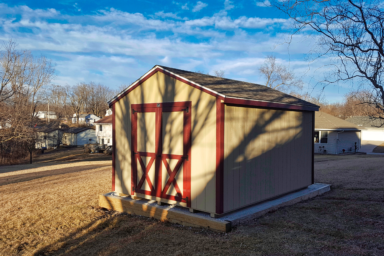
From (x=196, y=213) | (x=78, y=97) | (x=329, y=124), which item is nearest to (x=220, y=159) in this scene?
(x=196, y=213)

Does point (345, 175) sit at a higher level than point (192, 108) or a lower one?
lower

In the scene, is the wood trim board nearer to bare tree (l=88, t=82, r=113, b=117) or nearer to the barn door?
the barn door

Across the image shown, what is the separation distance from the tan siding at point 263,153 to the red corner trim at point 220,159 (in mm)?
129

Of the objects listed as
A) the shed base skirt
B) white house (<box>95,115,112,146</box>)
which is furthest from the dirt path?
white house (<box>95,115,112,146</box>)

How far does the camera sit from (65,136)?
52.2 meters

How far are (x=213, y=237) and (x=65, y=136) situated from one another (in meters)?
52.1

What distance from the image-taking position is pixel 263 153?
674cm

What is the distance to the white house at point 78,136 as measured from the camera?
169ft

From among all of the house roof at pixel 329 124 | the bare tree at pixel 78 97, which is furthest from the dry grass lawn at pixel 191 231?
the bare tree at pixel 78 97

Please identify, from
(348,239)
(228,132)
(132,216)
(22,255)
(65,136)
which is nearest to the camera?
(348,239)

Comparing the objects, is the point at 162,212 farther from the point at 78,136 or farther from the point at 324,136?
the point at 78,136

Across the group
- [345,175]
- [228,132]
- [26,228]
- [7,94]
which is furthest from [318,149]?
[7,94]

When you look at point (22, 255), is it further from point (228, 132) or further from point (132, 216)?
point (228, 132)

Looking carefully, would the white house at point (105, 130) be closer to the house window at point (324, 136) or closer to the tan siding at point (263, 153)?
the house window at point (324, 136)
